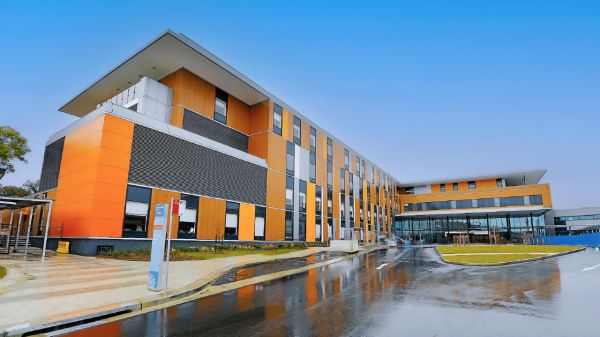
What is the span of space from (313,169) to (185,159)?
826 inches

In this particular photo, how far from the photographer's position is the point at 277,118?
125ft

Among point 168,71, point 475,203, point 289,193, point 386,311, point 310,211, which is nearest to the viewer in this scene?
point 386,311

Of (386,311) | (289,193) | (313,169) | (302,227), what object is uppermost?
(313,169)

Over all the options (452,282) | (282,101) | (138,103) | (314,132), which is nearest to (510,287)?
(452,282)

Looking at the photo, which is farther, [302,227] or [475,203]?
[475,203]

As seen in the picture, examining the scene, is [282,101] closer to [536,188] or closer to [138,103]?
[138,103]

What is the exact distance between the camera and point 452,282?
40.4 ft

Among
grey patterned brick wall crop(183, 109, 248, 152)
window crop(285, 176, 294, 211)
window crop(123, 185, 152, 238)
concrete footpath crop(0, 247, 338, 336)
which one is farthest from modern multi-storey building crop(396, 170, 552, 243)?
concrete footpath crop(0, 247, 338, 336)

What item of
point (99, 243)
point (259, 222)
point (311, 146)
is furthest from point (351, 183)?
point (99, 243)

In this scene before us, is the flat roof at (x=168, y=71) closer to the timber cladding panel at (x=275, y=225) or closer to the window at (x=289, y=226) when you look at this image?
the timber cladding panel at (x=275, y=225)

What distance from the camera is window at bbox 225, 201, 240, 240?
97.2ft

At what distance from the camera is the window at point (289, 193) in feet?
125

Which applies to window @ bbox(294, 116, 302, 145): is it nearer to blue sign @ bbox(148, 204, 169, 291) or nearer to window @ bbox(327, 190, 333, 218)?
window @ bbox(327, 190, 333, 218)

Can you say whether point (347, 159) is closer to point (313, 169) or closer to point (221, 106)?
point (313, 169)
